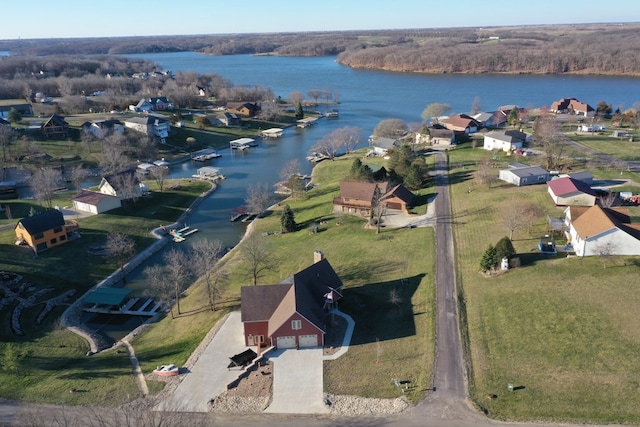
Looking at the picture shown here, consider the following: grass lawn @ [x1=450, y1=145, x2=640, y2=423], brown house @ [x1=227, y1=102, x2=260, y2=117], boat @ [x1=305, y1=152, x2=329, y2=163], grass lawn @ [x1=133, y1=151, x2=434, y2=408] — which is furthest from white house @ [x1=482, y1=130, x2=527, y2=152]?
brown house @ [x1=227, y1=102, x2=260, y2=117]

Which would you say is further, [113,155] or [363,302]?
[113,155]

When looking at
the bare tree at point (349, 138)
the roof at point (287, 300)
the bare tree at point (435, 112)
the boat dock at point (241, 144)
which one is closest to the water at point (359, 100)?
the boat dock at point (241, 144)

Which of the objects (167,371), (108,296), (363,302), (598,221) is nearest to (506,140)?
(598,221)

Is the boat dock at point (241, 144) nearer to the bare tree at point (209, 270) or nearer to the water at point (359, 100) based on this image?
the water at point (359, 100)

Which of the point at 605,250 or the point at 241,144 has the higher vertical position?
the point at 241,144

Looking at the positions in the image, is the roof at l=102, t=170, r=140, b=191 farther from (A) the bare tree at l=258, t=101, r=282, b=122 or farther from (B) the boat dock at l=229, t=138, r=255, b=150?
(A) the bare tree at l=258, t=101, r=282, b=122

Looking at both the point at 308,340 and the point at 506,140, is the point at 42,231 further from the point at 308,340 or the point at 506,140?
the point at 506,140

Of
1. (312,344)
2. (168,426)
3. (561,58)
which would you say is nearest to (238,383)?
(312,344)
